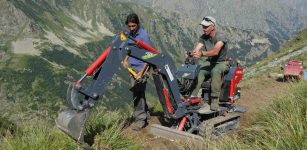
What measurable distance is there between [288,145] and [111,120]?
5.16 meters

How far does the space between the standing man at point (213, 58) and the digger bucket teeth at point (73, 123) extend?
4.25 metres

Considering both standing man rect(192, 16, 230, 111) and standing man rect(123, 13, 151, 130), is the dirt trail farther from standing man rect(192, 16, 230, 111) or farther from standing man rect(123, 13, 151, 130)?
standing man rect(192, 16, 230, 111)

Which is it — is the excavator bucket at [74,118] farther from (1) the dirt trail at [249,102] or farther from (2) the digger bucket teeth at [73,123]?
(1) the dirt trail at [249,102]

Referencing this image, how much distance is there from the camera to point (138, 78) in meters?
Result: 10.0

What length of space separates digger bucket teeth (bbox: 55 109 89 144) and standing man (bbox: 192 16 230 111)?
4.25 meters

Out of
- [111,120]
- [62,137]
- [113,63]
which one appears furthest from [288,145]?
[111,120]

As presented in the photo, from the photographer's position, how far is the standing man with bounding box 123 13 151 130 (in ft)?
32.9

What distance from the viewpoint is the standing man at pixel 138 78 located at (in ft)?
32.9

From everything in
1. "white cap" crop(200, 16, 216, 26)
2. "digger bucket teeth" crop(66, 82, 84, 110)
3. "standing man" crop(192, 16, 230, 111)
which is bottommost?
"digger bucket teeth" crop(66, 82, 84, 110)

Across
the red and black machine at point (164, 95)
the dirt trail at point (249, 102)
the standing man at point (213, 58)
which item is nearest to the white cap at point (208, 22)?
the standing man at point (213, 58)

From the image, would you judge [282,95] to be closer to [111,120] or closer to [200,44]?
[200,44]

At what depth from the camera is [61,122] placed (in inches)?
291

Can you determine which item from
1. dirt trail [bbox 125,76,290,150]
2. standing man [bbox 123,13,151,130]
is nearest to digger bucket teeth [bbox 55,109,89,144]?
dirt trail [bbox 125,76,290,150]

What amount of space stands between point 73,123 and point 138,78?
3.03m
